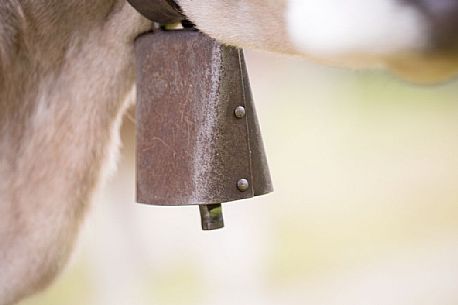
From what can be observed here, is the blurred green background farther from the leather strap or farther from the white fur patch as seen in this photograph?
the white fur patch

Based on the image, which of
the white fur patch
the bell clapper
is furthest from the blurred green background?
the white fur patch

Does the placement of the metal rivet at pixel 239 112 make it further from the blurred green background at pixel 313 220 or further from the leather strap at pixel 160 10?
the blurred green background at pixel 313 220

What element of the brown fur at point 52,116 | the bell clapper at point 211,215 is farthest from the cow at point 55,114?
the bell clapper at point 211,215

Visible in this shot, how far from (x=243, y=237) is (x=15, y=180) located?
3.05 ft

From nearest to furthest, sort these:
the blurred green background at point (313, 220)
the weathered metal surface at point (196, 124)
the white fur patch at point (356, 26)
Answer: the white fur patch at point (356, 26) → the weathered metal surface at point (196, 124) → the blurred green background at point (313, 220)

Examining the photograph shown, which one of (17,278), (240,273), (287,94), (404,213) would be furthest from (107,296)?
(404,213)

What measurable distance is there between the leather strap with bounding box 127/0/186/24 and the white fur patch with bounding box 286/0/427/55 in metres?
0.12

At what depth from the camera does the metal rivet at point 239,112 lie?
58 centimetres

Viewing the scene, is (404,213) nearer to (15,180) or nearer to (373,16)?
(15,180)

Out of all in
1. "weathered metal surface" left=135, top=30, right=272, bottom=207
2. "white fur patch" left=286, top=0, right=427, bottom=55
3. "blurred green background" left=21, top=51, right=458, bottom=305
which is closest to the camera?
"white fur patch" left=286, top=0, right=427, bottom=55

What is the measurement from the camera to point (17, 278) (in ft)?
2.27

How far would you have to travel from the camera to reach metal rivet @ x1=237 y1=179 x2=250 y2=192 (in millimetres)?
579

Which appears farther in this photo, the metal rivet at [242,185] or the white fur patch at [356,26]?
the metal rivet at [242,185]

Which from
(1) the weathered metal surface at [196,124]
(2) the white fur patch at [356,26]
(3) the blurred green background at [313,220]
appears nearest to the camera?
(2) the white fur patch at [356,26]
